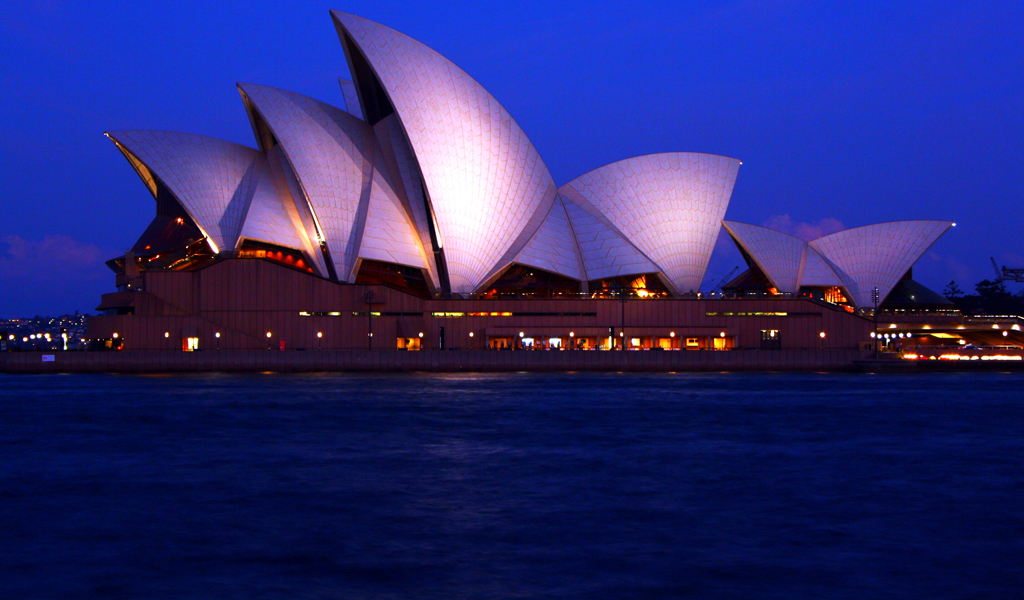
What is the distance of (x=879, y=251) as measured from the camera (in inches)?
2469

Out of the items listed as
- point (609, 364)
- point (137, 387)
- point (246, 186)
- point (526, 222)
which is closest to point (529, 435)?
point (137, 387)

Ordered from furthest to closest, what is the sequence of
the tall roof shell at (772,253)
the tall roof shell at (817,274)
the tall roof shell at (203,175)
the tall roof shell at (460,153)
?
the tall roof shell at (817,274) → the tall roof shell at (772,253) → the tall roof shell at (203,175) → the tall roof shell at (460,153)

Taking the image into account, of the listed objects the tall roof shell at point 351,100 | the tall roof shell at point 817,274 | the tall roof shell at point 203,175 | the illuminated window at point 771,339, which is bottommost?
the illuminated window at point 771,339

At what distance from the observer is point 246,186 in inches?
2055

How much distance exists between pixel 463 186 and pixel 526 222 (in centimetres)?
511

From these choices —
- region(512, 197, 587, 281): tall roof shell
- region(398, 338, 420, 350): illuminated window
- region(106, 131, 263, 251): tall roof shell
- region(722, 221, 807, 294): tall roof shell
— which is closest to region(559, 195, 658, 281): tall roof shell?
region(512, 197, 587, 281): tall roof shell

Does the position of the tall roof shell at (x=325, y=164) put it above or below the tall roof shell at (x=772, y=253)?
above

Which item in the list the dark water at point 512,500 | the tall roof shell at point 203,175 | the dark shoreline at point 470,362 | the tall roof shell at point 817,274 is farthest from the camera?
the tall roof shell at point 817,274

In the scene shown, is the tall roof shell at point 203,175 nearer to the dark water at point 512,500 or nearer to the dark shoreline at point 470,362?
the dark shoreline at point 470,362

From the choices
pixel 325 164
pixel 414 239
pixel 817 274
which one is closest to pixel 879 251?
pixel 817 274

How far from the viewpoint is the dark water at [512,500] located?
11922 mm

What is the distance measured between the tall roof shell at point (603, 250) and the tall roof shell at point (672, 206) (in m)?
0.48

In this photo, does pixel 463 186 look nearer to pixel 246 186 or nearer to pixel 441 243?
pixel 441 243

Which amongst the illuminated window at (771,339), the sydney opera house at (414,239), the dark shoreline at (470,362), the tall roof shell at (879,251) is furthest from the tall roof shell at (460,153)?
the tall roof shell at (879,251)
